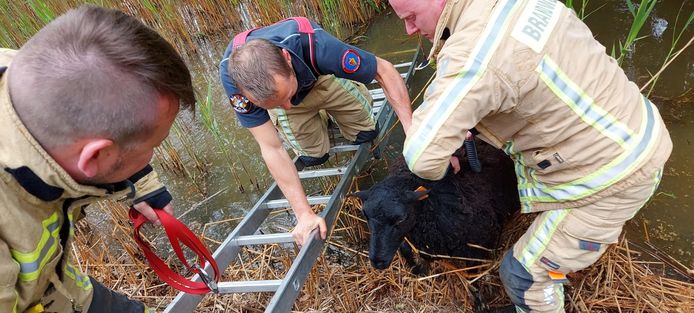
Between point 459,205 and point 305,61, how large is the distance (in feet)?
4.19

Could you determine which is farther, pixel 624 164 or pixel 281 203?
pixel 281 203

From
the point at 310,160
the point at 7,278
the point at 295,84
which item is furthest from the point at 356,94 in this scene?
the point at 7,278

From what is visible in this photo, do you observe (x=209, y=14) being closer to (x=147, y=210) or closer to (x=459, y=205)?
(x=147, y=210)

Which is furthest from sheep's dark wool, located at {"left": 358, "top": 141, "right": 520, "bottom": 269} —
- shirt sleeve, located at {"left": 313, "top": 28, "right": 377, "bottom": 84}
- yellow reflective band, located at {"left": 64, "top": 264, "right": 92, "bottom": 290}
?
yellow reflective band, located at {"left": 64, "top": 264, "right": 92, "bottom": 290}

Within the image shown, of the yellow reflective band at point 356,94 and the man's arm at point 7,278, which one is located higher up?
the man's arm at point 7,278

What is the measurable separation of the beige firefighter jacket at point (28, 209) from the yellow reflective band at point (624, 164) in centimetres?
179

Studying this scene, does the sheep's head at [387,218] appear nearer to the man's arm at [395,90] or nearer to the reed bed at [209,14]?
the man's arm at [395,90]

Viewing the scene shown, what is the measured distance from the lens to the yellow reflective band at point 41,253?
1.20 metres

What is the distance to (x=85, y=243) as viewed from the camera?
12.5ft

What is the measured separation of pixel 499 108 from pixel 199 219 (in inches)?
125

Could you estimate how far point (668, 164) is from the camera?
3.17 m

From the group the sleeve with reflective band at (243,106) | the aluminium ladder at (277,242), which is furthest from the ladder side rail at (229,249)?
the sleeve with reflective band at (243,106)

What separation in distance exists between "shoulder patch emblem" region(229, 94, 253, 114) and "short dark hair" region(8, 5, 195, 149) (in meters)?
1.31

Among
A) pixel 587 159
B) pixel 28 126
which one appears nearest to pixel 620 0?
pixel 587 159
